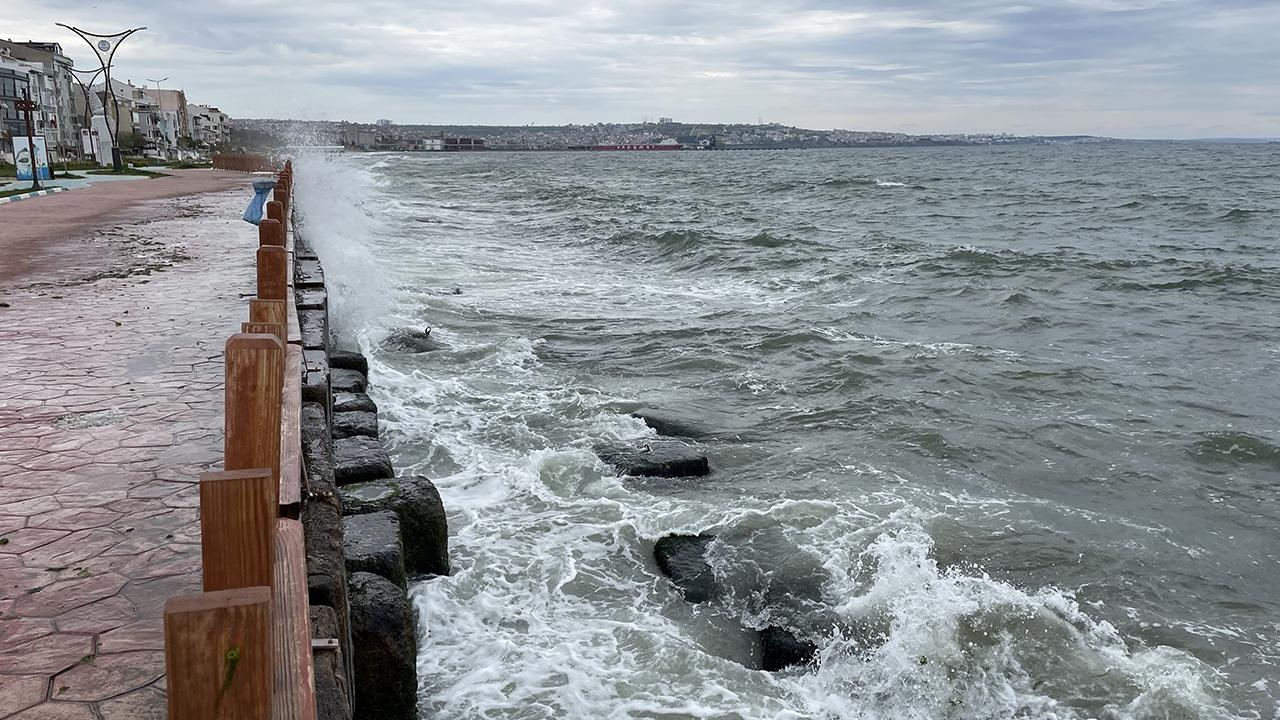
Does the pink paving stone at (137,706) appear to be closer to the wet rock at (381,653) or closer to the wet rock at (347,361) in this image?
the wet rock at (381,653)

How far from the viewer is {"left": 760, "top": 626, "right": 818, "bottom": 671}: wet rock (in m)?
5.54

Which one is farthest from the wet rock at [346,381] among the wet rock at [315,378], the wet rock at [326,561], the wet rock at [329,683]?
the wet rock at [329,683]

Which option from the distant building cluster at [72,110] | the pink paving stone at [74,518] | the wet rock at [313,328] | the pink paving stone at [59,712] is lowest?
the pink paving stone at [59,712]

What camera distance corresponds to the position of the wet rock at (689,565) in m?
6.31

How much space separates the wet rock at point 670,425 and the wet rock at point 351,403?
312 centimetres

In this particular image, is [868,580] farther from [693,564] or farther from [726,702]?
[726,702]

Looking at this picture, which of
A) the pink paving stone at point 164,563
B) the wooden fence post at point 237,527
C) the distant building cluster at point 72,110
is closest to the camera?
the wooden fence post at point 237,527

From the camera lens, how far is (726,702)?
5121mm

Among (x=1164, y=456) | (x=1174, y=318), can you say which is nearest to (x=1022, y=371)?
(x=1164, y=456)

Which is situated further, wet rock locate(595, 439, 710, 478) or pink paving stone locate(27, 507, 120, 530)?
wet rock locate(595, 439, 710, 478)

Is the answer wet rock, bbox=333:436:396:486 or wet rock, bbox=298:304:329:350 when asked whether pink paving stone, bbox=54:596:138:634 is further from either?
wet rock, bbox=298:304:329:350

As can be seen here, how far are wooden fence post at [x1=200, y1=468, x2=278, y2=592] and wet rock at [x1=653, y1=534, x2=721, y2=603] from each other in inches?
192

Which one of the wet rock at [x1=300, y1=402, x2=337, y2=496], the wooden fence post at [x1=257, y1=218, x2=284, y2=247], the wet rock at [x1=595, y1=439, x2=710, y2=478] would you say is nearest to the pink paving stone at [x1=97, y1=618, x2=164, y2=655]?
the wet rock at [x1=300, y1=402, x2=337, y2=496]

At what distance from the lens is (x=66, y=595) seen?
11.5ft
